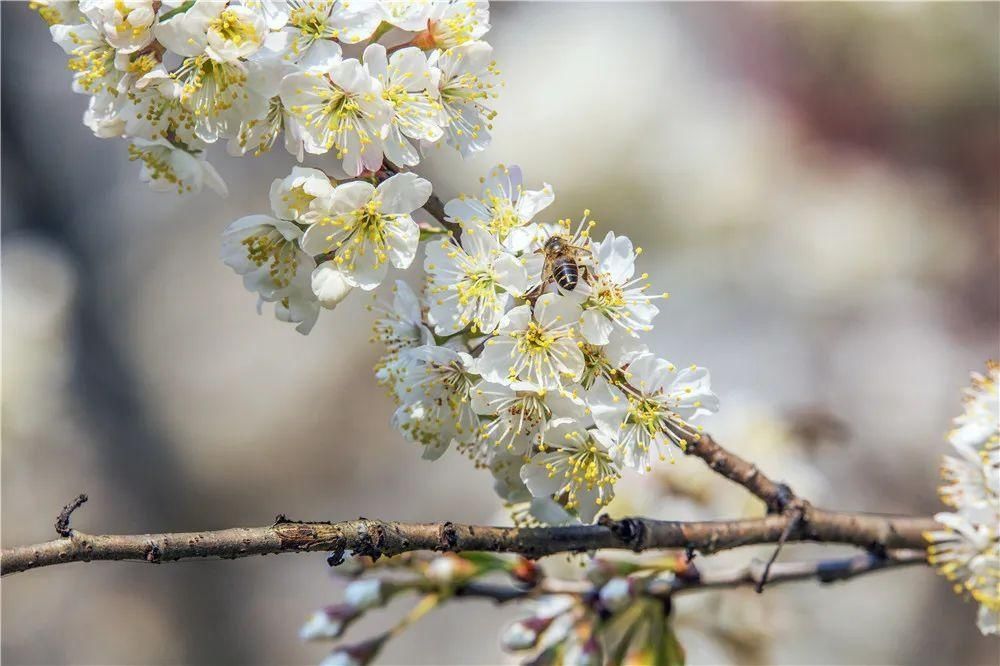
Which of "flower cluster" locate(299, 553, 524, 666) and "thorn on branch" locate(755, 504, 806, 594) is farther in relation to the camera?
"flower cluster" locate(299, 553, 524, 666)

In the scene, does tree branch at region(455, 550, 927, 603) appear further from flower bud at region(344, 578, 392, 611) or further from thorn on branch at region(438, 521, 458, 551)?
thorn on branch at region(438, 521, 458, 551)

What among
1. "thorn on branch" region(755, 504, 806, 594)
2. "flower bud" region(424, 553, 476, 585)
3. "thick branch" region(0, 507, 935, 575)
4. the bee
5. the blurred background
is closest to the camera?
"thick branch" region(0, 507, 935, 575)

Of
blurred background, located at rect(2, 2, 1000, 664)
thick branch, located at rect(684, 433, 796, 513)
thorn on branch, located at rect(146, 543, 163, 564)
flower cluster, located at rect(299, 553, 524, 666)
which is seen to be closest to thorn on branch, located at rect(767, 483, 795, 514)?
thick branch, located at rect(684, 433, 796, 513)

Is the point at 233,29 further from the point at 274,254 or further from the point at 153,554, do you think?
the point at 153,554

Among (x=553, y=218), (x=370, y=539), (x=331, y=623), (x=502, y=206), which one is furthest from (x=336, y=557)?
(x=553, y=218)

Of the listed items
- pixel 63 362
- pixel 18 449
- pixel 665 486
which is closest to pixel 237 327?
pixel 63 362

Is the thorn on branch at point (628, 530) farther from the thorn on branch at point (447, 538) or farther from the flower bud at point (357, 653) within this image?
the flower bud at point (357, 653)
